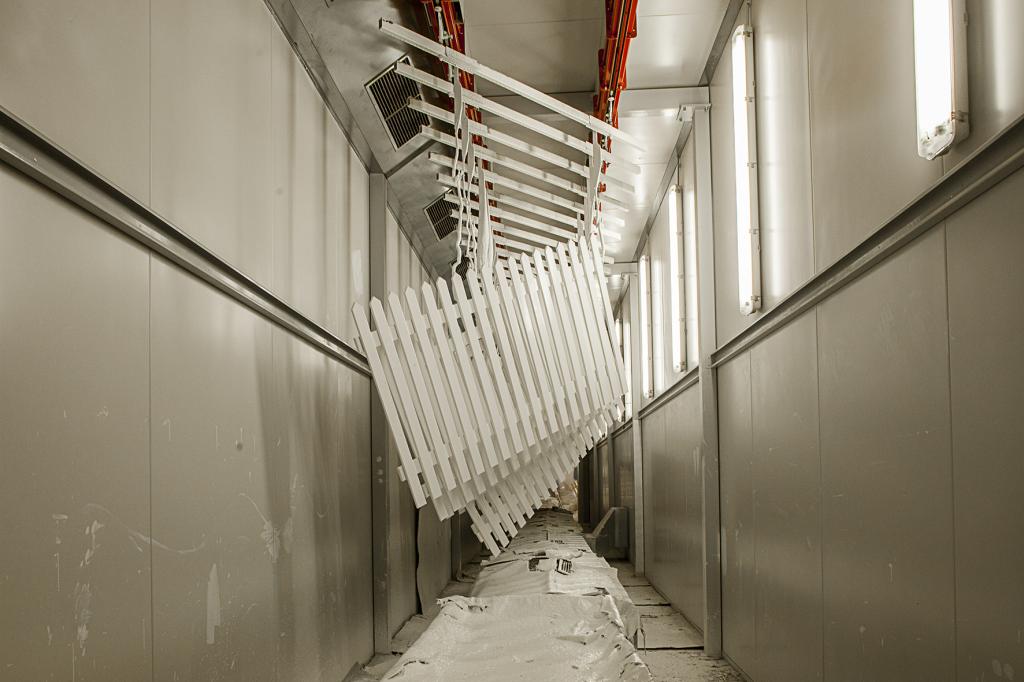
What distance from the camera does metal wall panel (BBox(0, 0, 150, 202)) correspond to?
6.10 ft

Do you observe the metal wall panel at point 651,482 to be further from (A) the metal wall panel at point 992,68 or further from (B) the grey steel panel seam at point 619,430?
(A) the metal wall panel at point 992,68

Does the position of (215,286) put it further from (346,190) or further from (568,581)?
(568,581)

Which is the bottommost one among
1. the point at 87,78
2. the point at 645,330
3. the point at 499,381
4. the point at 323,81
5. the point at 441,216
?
the point at 499,381

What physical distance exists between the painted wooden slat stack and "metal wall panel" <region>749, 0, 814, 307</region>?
127 cm

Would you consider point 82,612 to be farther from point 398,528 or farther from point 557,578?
point 398,528

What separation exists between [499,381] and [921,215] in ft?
8.45

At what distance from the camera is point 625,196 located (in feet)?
28.8

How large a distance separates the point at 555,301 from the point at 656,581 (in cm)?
487

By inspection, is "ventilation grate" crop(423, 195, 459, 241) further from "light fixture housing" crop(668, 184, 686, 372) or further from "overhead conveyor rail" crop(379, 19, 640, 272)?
"light fixture housing" crop(668, 184, 686, 372)

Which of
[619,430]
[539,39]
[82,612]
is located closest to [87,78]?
[82,612]

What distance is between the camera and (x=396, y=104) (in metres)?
5.32

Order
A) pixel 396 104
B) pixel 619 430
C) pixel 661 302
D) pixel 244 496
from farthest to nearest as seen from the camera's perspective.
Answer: pixel 619 430 < pixel 661 302 < pixel 396 104 < pixel 244 496

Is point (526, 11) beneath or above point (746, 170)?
above

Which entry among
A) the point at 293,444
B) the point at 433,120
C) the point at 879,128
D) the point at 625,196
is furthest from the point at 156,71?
the point at 625,196
